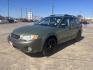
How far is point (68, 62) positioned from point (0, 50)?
3275mm

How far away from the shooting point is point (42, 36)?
659 centimetres

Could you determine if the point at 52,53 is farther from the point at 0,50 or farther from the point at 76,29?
the point at 76,29

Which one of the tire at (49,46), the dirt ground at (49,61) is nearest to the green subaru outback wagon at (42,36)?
the tire at (49,46)

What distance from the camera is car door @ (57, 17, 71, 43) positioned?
780 centimetres

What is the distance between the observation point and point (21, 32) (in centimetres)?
670

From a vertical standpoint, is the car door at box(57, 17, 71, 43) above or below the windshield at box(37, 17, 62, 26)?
below

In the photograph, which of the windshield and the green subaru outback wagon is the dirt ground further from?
the windshield

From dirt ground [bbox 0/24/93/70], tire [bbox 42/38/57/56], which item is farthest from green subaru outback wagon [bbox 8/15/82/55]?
dirt ground [bbox 0/24/93/70]

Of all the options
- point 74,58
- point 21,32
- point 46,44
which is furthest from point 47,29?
point 74,58

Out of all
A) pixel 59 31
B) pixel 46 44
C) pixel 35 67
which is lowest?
pixel 35 67

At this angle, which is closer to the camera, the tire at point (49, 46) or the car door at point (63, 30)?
→ the tire at point (49, 46)

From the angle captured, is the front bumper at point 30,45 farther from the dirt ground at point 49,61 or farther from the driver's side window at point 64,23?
the driver's side window at point 64,23

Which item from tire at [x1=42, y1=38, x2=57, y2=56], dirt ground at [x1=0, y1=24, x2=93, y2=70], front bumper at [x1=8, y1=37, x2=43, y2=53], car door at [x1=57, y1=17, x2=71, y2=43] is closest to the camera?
dirt ground at [x1=0, y1=24, x2=93, y2=70]

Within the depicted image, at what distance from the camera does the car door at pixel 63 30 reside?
7.80m
